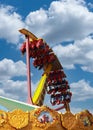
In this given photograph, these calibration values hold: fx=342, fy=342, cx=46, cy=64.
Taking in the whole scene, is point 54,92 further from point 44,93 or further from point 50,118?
point 50,118

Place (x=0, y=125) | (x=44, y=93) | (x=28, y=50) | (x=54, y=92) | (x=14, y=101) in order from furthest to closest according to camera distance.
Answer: (x=54, y=92) < (x=44, y=93) < (x=28, y=50) < (x=14, y=101) < (x=0, y=125)

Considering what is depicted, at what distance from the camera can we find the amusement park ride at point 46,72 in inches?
926

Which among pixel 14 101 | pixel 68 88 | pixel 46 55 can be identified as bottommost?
pixel 14 101

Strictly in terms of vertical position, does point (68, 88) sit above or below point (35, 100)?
above

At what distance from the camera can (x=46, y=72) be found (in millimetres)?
25500

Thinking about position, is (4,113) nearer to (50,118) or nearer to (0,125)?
(0,125)

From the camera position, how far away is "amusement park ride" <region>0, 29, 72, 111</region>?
77.2ft

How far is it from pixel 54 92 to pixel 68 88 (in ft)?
4.13

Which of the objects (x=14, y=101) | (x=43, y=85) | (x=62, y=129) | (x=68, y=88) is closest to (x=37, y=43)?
(x=43, y=85)

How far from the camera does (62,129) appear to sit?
41.5 feet

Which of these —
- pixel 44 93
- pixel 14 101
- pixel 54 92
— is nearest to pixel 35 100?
pixel 44 93

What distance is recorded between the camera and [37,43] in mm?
24047

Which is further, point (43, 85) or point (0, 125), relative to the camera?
point (43, 85)

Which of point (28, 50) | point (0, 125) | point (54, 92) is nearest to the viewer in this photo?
point (0, 125)
